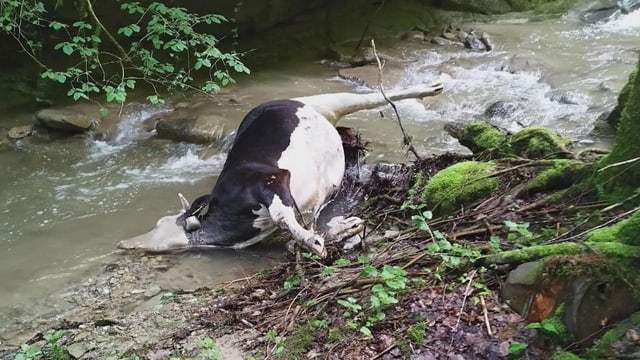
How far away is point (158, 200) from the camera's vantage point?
6230 mm

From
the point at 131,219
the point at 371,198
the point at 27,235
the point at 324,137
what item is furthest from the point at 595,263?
the point at 27,235

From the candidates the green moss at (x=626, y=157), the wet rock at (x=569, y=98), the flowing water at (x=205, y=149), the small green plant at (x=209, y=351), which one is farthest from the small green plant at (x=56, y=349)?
the wet rock at (x=569, y=98)

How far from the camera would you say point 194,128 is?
25.9 ft

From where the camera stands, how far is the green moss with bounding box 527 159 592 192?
3.53 meters

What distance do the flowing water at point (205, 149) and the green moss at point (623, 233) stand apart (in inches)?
106

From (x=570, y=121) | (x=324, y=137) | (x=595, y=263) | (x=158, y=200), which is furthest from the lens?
(x=570, y=121)

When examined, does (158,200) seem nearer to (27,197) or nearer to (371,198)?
(27,197)

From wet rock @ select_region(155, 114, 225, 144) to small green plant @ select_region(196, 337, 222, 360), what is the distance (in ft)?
15.8

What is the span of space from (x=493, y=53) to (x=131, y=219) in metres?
7.40

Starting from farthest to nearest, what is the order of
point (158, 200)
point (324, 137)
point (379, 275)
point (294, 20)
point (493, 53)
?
point (294, 20) → point (493, 53) → point (158, 200) → point (324, 137) → point (379, 275)

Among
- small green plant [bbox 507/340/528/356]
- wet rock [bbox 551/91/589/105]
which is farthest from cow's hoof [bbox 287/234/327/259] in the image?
wet rock [bbox 551/91/589/105]

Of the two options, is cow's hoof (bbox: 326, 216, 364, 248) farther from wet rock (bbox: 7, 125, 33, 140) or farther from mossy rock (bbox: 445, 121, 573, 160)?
wet rock (bbox: 7, 125, 33, 140)

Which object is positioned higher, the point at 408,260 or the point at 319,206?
the point at 408,260

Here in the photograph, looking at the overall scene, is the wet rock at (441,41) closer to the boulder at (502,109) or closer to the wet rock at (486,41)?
the wet rock at (486,41)
